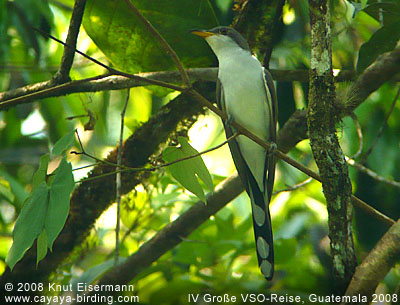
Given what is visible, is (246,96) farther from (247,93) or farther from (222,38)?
(222,38)

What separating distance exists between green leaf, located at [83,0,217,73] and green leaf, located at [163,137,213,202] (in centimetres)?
132

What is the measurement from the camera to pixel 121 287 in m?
3.62

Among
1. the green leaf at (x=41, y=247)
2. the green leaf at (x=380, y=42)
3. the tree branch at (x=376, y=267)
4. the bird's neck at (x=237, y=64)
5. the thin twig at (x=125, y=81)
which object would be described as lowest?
the tree branch at (x=376, y=267)

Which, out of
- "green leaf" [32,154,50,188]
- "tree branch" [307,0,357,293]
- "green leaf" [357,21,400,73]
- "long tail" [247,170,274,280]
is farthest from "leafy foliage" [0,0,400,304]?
"green leaf" [32,154,50,188]

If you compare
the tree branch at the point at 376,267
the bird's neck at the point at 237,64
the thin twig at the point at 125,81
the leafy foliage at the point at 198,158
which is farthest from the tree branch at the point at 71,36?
the tree branch at the point at 376,267

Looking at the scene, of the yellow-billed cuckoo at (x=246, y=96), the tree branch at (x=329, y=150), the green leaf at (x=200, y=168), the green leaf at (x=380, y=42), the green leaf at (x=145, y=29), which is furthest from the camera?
the yellow-billed cuckoo at (x=246, y=96)

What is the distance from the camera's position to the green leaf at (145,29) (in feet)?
11.5

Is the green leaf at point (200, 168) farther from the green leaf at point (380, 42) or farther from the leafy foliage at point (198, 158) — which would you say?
the green leaf at point (380, 42)

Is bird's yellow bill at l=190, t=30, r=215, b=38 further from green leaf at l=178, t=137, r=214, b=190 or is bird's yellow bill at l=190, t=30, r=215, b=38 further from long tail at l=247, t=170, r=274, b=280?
green leaf at l=178, t=137, r=214, b=190

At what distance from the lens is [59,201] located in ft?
7.02

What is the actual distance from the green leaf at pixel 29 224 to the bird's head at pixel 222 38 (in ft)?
5.89

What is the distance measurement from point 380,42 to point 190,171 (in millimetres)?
1335

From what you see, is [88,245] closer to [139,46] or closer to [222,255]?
[222,255]

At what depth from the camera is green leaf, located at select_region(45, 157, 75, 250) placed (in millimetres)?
2068
